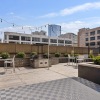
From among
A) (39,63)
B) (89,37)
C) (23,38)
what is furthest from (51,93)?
(89,37)

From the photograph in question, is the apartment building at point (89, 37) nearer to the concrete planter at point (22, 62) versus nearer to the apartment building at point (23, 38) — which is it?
the apartment building at point (23, 38)

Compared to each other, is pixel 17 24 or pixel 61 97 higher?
pixel 17 24

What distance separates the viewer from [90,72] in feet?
17.2

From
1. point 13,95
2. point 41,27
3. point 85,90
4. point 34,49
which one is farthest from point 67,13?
point 13,95

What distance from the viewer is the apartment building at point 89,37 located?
4741cm

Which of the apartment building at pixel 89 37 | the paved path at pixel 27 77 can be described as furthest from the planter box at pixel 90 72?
the apartment building at pixel 89 37

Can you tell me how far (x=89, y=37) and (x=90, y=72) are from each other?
48.6m

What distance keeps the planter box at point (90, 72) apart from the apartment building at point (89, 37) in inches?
1665

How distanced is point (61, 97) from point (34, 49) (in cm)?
913

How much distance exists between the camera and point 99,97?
360cm

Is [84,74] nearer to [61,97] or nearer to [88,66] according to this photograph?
[88,66]

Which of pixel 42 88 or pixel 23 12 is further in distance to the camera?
pixel 23 12

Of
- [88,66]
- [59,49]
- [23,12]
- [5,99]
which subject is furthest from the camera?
[59,49]

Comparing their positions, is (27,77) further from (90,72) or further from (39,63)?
(39,63)
